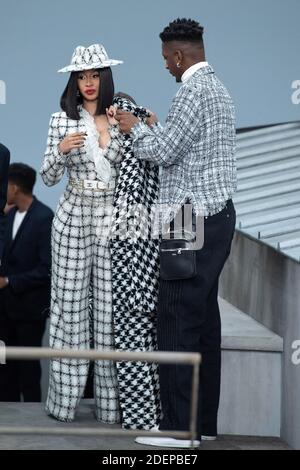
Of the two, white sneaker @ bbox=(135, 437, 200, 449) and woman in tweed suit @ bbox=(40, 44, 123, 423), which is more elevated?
woman in tweed suit @ bbox=(40, 44, 123, 423)

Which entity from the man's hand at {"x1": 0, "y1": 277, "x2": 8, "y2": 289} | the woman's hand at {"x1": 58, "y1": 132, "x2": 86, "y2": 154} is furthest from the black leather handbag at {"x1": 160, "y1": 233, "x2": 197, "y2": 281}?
the man's hand at {"x1": 0, "y1": 277, "x2": 8, "y2": 289}

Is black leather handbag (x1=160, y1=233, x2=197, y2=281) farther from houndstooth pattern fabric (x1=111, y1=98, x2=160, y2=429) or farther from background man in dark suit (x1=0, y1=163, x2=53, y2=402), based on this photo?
background man in dark suit (x1=0, y1=163, x2=53, y2=402)

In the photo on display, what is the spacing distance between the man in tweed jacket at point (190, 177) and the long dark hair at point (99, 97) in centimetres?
26

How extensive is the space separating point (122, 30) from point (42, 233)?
1.29m

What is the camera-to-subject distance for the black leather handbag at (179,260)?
5.37m

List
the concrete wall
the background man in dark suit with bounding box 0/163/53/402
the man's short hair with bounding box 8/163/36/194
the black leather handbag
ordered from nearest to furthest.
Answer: the black leather handbag → the concrete wall → the background man in dark suit with bounding box 0/163/53/402 → the man's short hair with bounding box 8/163/36/194

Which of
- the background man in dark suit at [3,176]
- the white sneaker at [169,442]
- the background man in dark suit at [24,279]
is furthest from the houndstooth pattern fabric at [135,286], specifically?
the background man in dark suit at [24,279]

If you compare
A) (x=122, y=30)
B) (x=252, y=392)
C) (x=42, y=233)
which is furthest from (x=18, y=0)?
(x=252, y=392)

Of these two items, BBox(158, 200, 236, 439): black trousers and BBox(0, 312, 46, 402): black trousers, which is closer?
BBox(158, 200, 236, 439): black trousers

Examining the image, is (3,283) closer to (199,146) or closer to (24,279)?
(24,279)

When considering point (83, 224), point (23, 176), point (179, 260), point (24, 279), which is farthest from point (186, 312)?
point (23, 176)

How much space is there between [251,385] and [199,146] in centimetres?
116

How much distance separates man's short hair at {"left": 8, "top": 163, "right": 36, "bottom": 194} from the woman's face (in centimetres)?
203

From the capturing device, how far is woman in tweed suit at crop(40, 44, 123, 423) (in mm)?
5684
